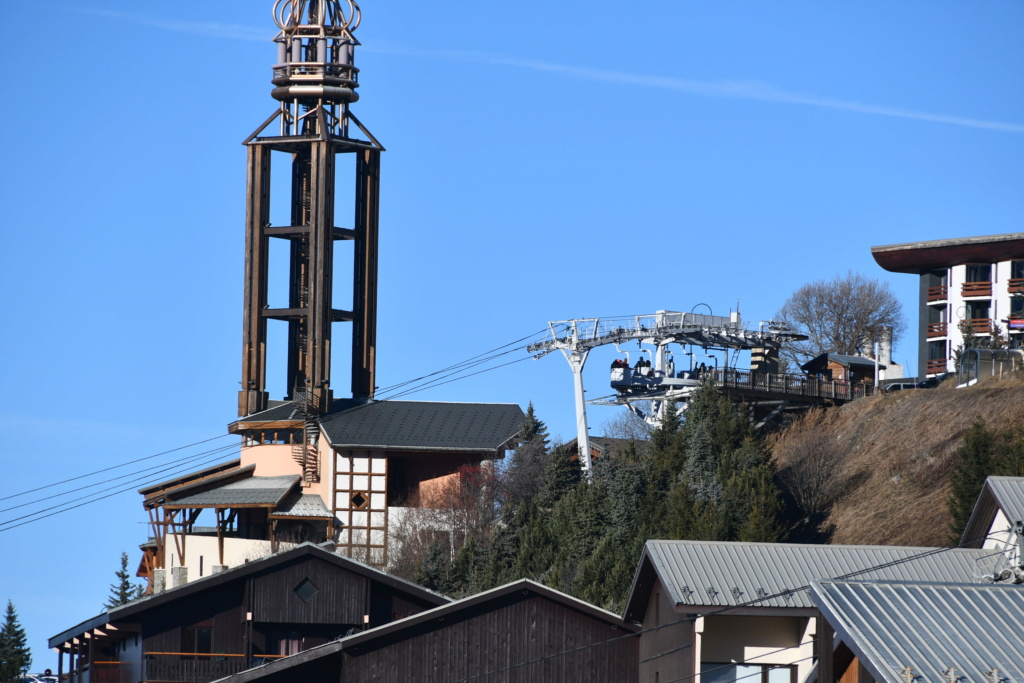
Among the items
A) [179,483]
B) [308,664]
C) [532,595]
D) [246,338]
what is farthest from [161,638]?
[246,338]

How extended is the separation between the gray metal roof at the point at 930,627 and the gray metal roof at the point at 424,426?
45.0m

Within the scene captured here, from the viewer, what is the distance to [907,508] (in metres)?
59.8

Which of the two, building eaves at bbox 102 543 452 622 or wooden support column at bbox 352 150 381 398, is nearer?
building eaves at bbox 102 543 452 622

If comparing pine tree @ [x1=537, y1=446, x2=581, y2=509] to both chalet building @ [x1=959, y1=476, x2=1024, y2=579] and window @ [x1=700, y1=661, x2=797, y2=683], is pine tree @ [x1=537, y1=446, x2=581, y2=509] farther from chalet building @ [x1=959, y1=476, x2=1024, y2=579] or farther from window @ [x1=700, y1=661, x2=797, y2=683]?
window @ [x1=700, y1=661, x2=797, y2=683]

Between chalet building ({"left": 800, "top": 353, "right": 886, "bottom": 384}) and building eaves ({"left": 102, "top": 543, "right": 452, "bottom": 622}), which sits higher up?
chalet building ({"left": 800, "top": 353, "right": 886, "bottom": 384})

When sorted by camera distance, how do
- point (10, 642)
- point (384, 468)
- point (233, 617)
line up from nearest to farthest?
point (233, 617), point (384, 468), point (10, 642)

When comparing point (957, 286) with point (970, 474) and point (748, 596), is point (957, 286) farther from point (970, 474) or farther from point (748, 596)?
point (748, 596)

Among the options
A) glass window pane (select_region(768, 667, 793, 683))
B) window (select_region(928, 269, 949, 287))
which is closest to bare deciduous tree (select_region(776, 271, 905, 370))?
window (select_region(928, 269, 949, 287))

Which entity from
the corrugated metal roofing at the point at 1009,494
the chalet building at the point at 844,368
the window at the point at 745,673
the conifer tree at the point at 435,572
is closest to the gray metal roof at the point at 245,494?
the conifer tree at the point at 435,572

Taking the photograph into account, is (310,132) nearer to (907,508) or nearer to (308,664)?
(907,508)

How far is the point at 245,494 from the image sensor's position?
77.2 metres

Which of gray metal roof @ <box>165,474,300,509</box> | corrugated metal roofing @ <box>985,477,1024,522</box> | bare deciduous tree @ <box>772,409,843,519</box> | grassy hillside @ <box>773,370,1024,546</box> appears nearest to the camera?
corrugated metal roofing @ <box>985,477,1024,522</box>

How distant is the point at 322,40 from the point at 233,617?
45.2m

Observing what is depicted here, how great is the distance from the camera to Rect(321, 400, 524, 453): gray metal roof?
78125 millimetres
